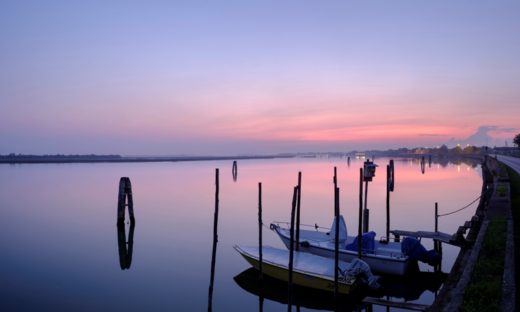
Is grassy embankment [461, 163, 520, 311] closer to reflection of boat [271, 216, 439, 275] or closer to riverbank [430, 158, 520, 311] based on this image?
riverbank [430, 158, 520, 311]

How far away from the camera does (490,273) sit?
11570 millimetres

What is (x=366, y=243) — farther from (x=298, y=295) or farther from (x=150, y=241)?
(x=150, y=241)

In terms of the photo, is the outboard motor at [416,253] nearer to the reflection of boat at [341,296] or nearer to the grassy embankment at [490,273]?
the reflection of boat at [341,296]

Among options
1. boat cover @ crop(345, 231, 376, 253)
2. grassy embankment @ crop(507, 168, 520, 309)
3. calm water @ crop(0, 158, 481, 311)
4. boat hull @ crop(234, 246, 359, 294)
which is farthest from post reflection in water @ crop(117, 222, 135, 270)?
grassy embankment @ crop(507, 168, 520, 309)

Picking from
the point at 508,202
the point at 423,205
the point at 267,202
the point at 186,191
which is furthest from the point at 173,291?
the point at 186,191

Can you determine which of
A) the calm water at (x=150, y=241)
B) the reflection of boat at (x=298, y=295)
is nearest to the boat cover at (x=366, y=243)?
the calm water at (x=150, y=241)

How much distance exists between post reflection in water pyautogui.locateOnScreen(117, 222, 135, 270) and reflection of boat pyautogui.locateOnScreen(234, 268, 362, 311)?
7.15m

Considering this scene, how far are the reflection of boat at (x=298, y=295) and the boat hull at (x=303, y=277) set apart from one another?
223mm

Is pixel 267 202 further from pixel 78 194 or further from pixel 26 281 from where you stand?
pixel 26 281

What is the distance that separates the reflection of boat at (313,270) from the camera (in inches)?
594

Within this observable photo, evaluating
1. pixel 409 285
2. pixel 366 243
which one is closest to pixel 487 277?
pixel 409 285

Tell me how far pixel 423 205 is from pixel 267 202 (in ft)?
53.8

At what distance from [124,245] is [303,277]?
1437cm

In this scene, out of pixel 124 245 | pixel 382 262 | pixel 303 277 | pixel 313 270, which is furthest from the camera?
pixel 124 245
